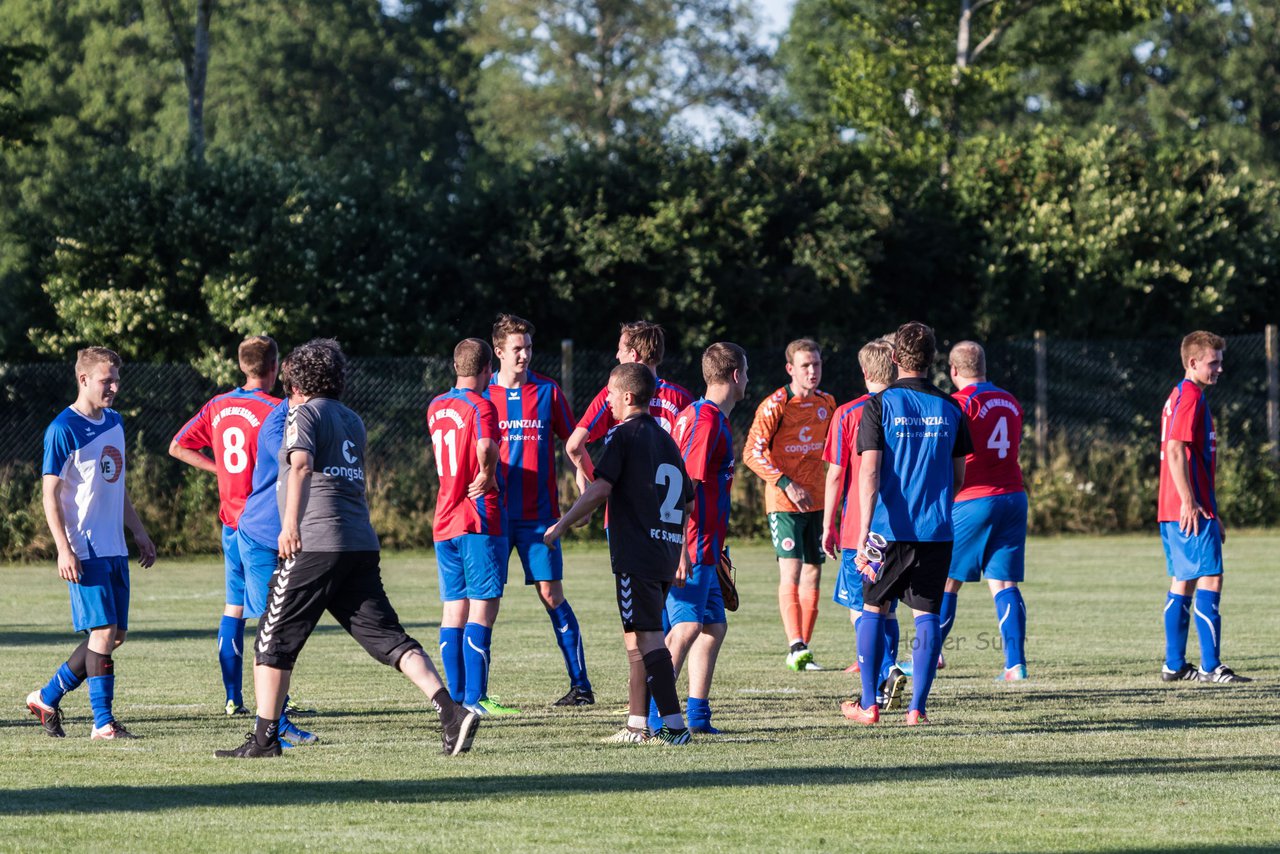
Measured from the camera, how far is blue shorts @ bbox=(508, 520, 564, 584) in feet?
31.1

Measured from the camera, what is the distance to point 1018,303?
1145 inches

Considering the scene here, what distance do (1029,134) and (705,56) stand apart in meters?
26.8

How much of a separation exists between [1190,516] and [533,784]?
5.14m

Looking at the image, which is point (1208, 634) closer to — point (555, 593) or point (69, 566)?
point (555, 593)

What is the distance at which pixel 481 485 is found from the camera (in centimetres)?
901

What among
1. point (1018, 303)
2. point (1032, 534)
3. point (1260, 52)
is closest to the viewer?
point (1032, 534)

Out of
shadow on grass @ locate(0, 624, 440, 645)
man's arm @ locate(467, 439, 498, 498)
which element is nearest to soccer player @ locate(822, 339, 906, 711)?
man's arm @ locate(467, 439, 498, 498)

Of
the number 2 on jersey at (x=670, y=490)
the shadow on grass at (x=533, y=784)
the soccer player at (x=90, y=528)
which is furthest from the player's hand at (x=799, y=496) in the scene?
the soccer player at (x=90, y=528)

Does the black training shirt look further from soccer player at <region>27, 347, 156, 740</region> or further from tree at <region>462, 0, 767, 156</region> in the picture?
tree at <region>462, 0, 767, 156</region>

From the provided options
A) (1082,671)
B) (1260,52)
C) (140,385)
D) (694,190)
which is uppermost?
(1260,52)

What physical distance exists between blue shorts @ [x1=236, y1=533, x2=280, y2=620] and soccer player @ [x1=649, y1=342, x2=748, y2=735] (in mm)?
2015

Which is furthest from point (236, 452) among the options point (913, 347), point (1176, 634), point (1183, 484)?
point (1176, 634)

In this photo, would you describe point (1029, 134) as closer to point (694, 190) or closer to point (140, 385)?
point (694, 190)

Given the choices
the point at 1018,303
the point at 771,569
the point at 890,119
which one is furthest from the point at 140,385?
the point at 890,119
